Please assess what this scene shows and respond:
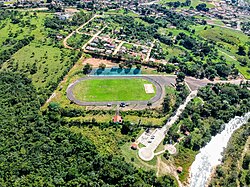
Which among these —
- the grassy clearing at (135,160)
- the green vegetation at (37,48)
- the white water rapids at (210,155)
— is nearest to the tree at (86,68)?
the green vegetation at (37,48)

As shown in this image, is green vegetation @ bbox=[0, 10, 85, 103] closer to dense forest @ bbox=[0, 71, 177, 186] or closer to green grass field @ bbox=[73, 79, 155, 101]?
green grass field @ bbox=[73, 79, 155, 101]

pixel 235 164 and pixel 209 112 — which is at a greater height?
pixel 209 112

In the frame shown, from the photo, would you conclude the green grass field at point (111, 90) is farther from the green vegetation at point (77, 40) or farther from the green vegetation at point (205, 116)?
the green vegetation at point (77, 40)

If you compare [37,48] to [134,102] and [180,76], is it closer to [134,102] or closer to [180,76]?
[134,102]

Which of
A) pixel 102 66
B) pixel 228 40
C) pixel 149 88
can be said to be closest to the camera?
pixel 149 88

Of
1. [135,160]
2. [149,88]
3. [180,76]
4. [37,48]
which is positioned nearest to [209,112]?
[180,76]

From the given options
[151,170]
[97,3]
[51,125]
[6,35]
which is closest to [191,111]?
[151,170]
